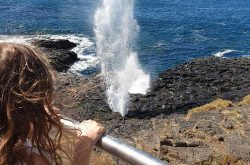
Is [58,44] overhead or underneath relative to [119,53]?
overhead

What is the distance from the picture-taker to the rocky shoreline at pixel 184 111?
923 centimetres

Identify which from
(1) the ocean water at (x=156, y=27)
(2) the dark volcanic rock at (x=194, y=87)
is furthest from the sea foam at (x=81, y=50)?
(2) the dark volcanic rock at (x=194, y=87)

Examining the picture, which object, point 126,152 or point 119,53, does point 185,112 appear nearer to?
point 126,152

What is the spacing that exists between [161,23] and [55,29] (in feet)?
47.6

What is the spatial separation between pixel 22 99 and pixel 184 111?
25498 mm

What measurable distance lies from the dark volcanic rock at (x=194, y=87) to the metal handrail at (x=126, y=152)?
81.5ft

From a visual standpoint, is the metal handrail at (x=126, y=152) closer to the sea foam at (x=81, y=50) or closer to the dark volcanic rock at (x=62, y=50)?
the sea foam at (x=81, y=50)

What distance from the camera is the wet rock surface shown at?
9.25 metres

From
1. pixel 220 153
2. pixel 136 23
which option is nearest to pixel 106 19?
pixel 136 23

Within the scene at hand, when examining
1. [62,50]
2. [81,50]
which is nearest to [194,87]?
[62,50]

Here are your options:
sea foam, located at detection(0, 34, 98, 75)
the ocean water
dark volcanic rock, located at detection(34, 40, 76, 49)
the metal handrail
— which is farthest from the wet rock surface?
dark volcanic rock, located at detection(34, 40, 76, 49)

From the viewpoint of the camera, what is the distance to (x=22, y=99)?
2318 millimetres

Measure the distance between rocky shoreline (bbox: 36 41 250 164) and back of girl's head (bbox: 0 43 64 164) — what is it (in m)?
0.56

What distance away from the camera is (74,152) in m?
2.70
